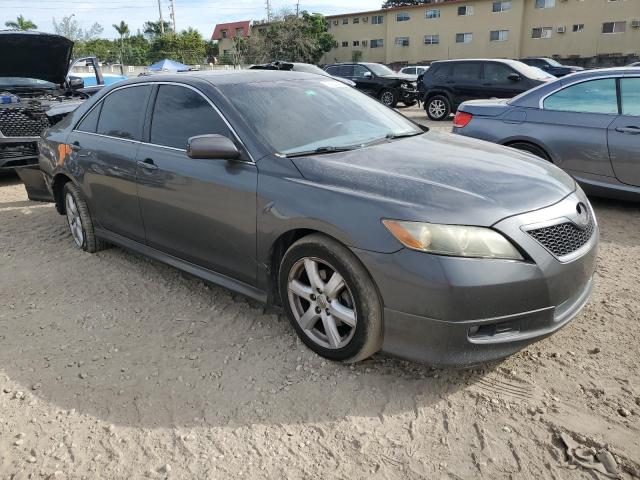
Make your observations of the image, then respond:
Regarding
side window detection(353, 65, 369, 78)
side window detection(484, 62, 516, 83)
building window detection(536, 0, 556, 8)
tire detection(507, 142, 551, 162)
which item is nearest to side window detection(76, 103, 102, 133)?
tire detection(507, 142, 551, 162)

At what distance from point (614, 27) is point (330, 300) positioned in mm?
44660

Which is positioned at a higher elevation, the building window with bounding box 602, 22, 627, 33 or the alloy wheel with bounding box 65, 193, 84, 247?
the building window with bounding box 602, 22, 627, 33

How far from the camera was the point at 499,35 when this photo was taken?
4328 cm

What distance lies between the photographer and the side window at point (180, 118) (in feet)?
11.0

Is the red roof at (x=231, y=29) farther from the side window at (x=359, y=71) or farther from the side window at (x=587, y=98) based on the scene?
the side window at (x=587, y=98)

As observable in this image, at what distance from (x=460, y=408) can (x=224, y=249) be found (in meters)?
1.66

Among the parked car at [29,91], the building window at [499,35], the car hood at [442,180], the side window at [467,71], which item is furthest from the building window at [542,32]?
the car hood at [442,180]

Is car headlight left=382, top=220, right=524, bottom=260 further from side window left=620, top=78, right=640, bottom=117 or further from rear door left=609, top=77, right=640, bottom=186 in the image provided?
side window left=620, top=78, right=640, bottom=117

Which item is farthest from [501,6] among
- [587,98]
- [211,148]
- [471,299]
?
[471,299]

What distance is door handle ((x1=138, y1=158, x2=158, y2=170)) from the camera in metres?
3.65

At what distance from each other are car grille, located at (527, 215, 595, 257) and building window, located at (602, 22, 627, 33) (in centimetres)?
4361

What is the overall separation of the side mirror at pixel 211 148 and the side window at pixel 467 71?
12.6m

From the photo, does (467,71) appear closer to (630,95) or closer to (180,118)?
(630,95)

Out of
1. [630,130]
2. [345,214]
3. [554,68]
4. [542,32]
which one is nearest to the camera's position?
[345,214]
